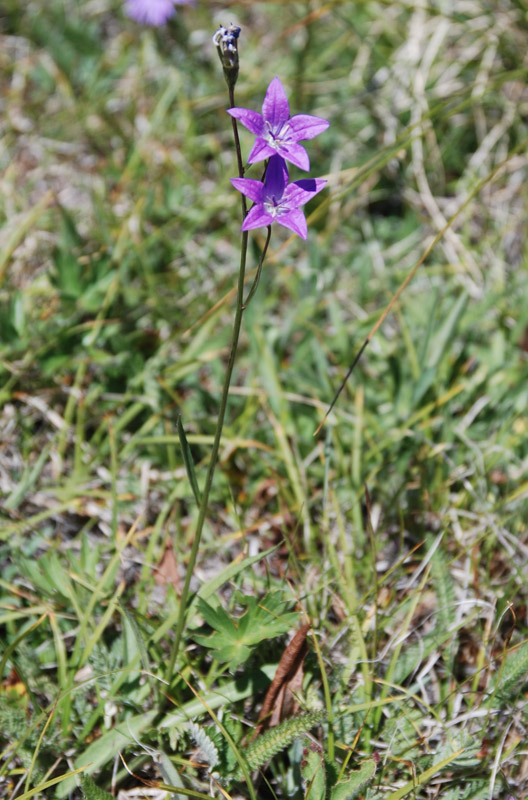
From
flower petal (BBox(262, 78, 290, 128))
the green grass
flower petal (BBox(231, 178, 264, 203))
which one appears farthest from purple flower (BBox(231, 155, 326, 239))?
the green grass

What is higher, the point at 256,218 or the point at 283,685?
the point at 256,218

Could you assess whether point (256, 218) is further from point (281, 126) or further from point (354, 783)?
point (354, 783)

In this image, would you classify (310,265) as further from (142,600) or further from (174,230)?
(142,600)

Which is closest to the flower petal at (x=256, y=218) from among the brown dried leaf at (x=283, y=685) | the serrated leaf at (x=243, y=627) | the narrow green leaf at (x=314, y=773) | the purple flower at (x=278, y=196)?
the purple flower at (x=278, y=196)

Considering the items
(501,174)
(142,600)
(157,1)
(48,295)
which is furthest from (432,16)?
(142,600)

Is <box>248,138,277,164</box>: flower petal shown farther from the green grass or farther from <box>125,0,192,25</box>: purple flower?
<box>125,0,192,25</box>: purple flower

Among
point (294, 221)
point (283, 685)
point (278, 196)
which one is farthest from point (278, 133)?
point (283, 685)
